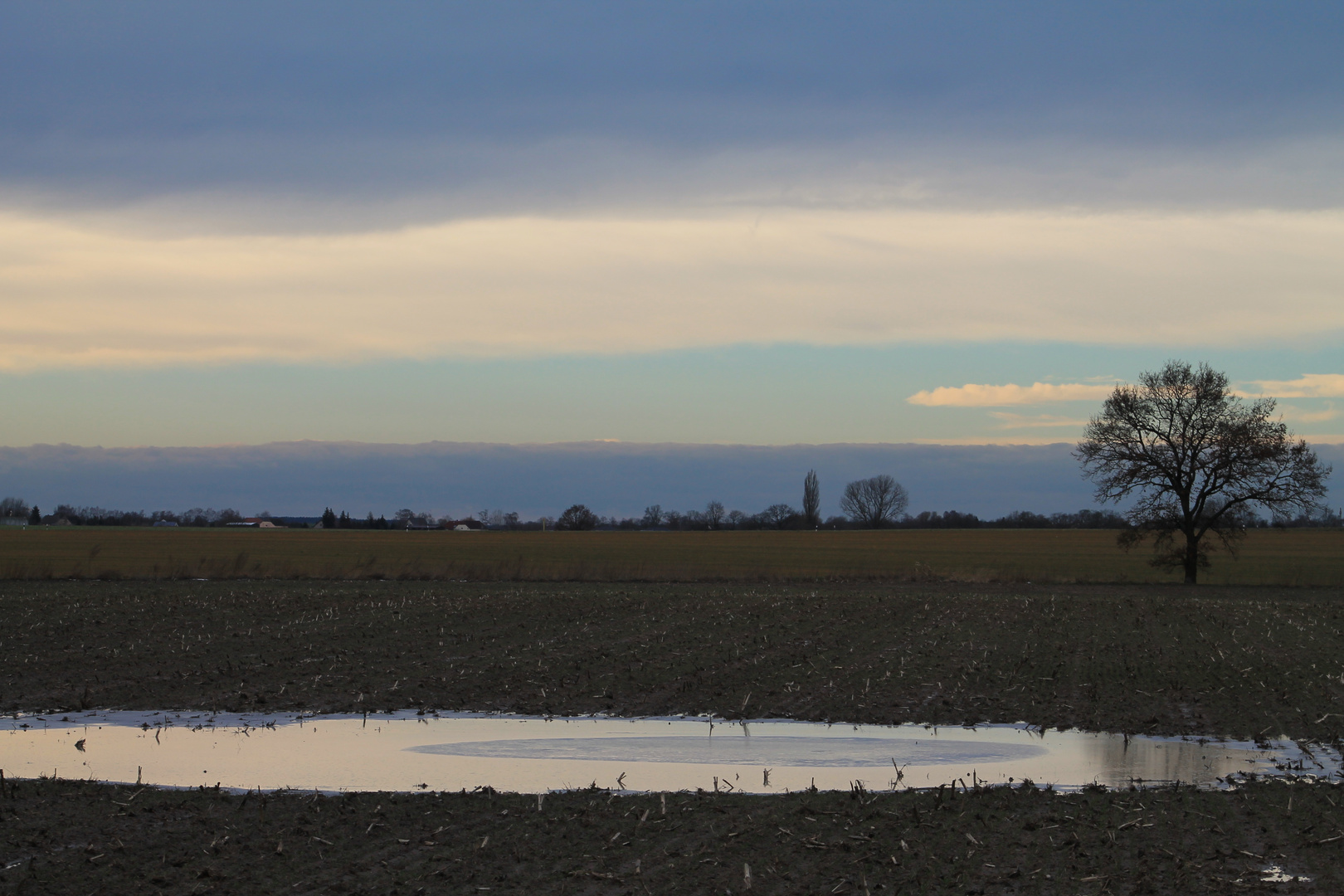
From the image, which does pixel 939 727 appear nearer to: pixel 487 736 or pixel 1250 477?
pixel 487 736

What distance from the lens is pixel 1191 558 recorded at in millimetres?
50062

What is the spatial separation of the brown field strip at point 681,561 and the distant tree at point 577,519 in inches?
3090

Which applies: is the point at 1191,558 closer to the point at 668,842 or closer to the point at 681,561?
the point at 681,561

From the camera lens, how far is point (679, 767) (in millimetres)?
12078

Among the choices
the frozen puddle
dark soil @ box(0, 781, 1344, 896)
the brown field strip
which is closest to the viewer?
dark soil @ box(0, 781, 1344, 896)

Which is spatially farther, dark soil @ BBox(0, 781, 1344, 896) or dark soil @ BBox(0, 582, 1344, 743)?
dark soil @ BBox(0, 582, 1344, 743)

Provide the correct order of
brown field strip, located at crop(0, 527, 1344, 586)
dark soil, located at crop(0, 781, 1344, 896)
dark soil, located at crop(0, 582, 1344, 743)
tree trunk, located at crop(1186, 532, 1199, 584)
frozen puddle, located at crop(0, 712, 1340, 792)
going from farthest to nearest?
tree trunk, located at crop(1186, 532, 1199, 584) < brown field strip, located at crop(0, 527, 1344, 586) < dark soil, located at crop(0, 582, 1344, 743) < frozen puddle, located at crop(0, 712, 1340, 792) < dark soil, located at crop(0, 781, 1344, 896)

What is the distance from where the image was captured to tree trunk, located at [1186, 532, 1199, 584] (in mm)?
49719

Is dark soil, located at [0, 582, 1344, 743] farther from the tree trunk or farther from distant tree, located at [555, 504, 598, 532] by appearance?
distant tree, located at [555, 504, 598, 532]

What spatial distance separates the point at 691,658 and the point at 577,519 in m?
169

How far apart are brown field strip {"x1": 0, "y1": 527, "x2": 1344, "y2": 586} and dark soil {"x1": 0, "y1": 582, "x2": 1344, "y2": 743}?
452 inches

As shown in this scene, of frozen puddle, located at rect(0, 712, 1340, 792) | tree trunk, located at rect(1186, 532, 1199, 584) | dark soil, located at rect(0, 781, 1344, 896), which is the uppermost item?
tree trunk, located at rect(1186, 532, 1199, 584)

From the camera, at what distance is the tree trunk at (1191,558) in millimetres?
49719

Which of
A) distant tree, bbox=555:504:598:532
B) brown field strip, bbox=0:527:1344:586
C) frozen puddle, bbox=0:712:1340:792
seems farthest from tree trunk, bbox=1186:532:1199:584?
distant tree, bbox=555:504:598:532
